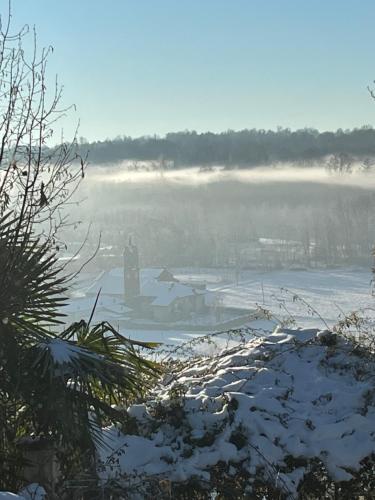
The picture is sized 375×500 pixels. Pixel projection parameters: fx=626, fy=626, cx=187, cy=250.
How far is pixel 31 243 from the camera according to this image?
512cm

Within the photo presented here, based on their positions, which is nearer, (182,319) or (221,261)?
(182,319)

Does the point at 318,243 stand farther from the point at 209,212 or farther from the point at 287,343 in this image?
the point at 287,343

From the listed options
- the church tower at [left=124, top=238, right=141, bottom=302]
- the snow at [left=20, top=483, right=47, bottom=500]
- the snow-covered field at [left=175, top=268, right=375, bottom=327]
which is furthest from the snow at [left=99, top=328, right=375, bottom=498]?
the church tower at [left=124, top=238, right=141, bottom=302]

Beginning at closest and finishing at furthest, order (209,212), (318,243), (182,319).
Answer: (182,319) → (318,243) → (209,212)

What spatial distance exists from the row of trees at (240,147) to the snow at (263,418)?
23.2 metres

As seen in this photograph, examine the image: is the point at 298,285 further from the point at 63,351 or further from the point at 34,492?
the point at 34,492

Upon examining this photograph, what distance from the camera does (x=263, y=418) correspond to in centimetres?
438

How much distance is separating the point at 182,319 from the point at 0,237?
56.0 metres

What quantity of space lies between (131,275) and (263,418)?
62.2 meters

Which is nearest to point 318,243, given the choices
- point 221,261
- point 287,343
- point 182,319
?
point 221,261

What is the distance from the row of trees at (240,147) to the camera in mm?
32250

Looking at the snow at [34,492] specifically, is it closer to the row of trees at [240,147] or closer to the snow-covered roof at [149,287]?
the row of trees at [240,147]

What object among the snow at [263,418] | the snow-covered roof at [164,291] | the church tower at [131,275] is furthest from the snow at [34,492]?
the church tower at [131,275]

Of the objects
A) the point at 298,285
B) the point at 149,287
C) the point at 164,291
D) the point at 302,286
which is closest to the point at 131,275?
the point at 149,287
